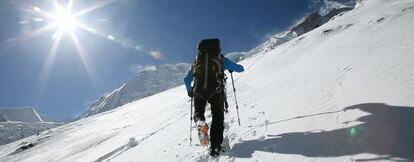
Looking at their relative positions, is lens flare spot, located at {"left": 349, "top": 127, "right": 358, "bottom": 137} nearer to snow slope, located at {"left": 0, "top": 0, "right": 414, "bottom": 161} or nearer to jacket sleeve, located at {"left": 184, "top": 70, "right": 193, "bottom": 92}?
snow slope, located at {"left": 0, "top": 0, "right": 414, "bottom": 161}

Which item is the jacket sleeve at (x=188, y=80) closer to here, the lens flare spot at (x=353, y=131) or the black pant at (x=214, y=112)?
the black pant at (x=214, y=112)

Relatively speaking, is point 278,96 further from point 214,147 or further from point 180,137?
point 214,147

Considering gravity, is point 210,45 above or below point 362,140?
above

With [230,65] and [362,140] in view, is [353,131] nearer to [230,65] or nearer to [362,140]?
[362,140]

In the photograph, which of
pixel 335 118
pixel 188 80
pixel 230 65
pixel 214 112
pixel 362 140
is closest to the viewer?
pixel 362 140

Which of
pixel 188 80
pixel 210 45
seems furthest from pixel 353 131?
pixel 188 80

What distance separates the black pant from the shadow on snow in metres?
0.40

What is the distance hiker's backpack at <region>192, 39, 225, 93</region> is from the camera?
26.9ft

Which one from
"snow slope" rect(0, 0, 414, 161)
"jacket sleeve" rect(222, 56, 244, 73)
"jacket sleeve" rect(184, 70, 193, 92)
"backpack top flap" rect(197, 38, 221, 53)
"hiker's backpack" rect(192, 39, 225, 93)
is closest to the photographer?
"snow slope" rect(0, 0, 414, 161)

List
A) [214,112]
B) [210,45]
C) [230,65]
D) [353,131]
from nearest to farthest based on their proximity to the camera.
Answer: [353,131]
[214,112]
[210,45]
[230,65]

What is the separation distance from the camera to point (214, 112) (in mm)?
8047

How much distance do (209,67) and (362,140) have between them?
11.1ft

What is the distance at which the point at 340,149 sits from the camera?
5.94m

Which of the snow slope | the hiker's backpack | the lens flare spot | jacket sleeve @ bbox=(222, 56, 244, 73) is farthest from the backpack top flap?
the lens flare spot
